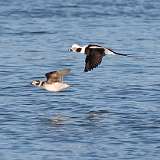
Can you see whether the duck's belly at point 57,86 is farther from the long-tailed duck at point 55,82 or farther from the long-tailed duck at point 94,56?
the long-tailed duck at point 94,56

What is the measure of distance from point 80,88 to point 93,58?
7.97 feet

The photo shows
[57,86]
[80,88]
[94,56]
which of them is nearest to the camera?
[57,86]

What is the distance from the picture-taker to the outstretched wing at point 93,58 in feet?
49.0

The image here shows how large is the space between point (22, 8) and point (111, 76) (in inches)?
535

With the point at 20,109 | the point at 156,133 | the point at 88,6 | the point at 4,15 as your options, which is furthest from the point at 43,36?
the point at 156,133

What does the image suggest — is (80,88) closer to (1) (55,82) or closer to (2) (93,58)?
(2) (93,58)

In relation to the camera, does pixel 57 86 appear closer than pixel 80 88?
Yes

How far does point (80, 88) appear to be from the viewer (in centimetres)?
1742

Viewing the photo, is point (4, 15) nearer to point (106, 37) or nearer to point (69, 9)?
point (69, 9)

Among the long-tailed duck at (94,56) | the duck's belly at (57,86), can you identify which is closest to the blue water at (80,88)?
the duck's belly at (57,86)

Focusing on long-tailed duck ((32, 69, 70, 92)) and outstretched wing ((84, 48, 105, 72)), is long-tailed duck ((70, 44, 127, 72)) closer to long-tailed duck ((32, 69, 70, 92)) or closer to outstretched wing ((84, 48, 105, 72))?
outstretched wing ((84, 48, 105, 72))

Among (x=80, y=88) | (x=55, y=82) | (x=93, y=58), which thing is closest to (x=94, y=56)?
(x=93, y=58)

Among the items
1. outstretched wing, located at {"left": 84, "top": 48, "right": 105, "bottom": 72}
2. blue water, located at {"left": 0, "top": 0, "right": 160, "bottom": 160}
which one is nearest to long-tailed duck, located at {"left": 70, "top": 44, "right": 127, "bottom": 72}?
outstretched wing, located at {"left": 84, "top": 48, "right": 105, "bottom": 72}

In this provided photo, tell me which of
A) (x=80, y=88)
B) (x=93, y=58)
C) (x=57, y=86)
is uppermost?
(x=93, y=58)
